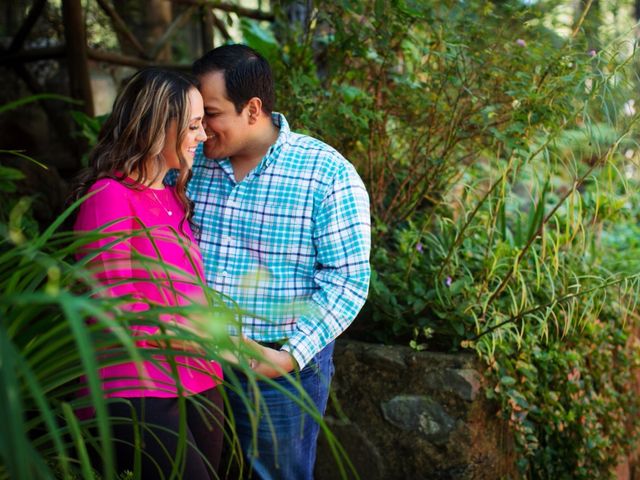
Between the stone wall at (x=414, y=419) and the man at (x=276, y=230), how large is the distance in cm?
83

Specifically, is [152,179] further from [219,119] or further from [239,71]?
[239,71]

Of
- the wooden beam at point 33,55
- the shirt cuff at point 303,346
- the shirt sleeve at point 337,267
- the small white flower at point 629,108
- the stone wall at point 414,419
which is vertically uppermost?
the wooden beam at point 33,55

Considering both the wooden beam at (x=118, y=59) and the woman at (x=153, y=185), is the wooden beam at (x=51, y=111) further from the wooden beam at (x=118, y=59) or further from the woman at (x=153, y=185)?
the woman at (x=153, y=185)

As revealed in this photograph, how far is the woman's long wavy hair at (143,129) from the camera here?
2139mm

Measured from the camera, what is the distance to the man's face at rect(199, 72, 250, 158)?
2.37 metres

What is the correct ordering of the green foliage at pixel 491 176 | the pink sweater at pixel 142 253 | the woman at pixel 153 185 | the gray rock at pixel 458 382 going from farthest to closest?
the green foliage at pixel 491 176
the gray rock at pixel 458 382
the woman at pixel 153 185
the pink sweater at pixel 142 253

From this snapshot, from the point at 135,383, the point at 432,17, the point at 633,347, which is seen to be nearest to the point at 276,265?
the point at 135,383

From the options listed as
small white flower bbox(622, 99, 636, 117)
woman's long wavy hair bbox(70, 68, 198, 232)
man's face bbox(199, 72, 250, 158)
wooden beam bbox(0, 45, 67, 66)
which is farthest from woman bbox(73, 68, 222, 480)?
wooden beam bbox(0, 45, 67, 66)

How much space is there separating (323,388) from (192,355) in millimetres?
1319

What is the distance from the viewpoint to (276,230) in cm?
238

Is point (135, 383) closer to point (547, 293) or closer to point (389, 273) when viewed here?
point (389, 273)

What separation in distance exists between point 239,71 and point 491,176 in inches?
66.6

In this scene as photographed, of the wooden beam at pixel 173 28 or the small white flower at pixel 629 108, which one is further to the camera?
the wooden beam at pixel 173 28

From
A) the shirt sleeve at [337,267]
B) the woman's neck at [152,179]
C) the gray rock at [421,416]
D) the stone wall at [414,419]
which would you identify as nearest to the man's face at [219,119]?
the woman's neck at [152,179]
